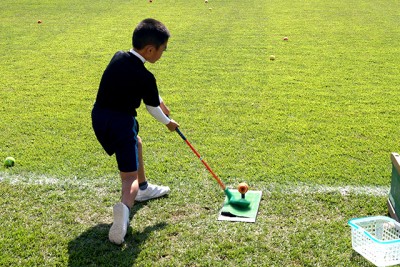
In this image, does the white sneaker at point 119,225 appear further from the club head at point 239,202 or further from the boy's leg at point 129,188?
the club head at point 239,202

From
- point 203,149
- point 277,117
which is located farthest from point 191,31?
point 203,149

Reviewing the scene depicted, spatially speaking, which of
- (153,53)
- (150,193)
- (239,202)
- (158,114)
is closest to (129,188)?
(150,193)

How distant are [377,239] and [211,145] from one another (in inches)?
83.9

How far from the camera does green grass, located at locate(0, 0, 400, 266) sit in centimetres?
329

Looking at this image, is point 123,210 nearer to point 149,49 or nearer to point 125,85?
point 125,85

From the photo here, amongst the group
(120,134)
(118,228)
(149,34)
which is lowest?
(118,228)

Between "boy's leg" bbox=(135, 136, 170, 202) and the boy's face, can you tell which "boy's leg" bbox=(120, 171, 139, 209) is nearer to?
"boy's leg" bbox=(135, 136, 170, 202)

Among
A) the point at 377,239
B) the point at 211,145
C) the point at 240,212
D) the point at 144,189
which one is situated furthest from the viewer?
the point at 211,145

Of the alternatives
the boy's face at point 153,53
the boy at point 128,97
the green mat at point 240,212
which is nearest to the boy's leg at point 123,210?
the boy at point 128,97

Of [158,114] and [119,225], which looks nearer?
[119,225]

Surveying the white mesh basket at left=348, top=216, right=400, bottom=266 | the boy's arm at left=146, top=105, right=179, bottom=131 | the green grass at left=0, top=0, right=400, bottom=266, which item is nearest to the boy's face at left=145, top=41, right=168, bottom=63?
the boy's arm at left=146, top=105, right=179, bottom=131

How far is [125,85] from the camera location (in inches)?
134

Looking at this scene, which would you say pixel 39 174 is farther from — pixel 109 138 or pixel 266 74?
pixel 266 74

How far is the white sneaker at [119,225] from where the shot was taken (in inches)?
127
